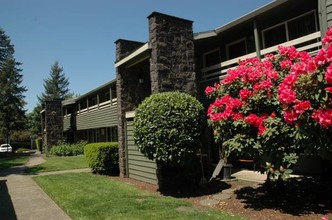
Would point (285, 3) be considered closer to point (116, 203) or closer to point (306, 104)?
point (306, 104)

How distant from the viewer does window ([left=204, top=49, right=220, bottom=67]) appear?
563 inches

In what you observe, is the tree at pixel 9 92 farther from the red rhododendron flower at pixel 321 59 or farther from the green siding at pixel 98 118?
the red rhododendron flower at pixel 321 59

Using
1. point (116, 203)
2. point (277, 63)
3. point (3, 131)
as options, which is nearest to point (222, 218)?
point (116, 203)

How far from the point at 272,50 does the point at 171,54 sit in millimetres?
3351

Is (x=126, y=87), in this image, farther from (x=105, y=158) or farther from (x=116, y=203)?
(x=116, y=203)

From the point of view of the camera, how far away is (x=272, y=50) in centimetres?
1038

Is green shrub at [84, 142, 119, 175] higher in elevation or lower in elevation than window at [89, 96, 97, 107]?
lower

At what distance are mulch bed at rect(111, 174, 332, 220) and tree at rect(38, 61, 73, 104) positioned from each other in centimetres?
7330

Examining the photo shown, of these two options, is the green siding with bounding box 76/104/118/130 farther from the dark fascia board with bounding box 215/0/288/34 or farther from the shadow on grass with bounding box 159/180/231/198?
the shadow on grass with bounding box 159/180/231/198

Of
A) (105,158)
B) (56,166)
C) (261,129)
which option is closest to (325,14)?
(261,129)

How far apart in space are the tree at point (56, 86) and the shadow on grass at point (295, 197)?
75.0 meters

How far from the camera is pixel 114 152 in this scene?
13781 mm

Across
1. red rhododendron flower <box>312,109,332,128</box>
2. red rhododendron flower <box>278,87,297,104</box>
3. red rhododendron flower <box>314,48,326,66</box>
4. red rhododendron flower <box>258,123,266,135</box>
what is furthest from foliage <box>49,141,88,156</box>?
red rhododendron flower <box>314,48,326,66</box>

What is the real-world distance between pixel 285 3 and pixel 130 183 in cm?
778
